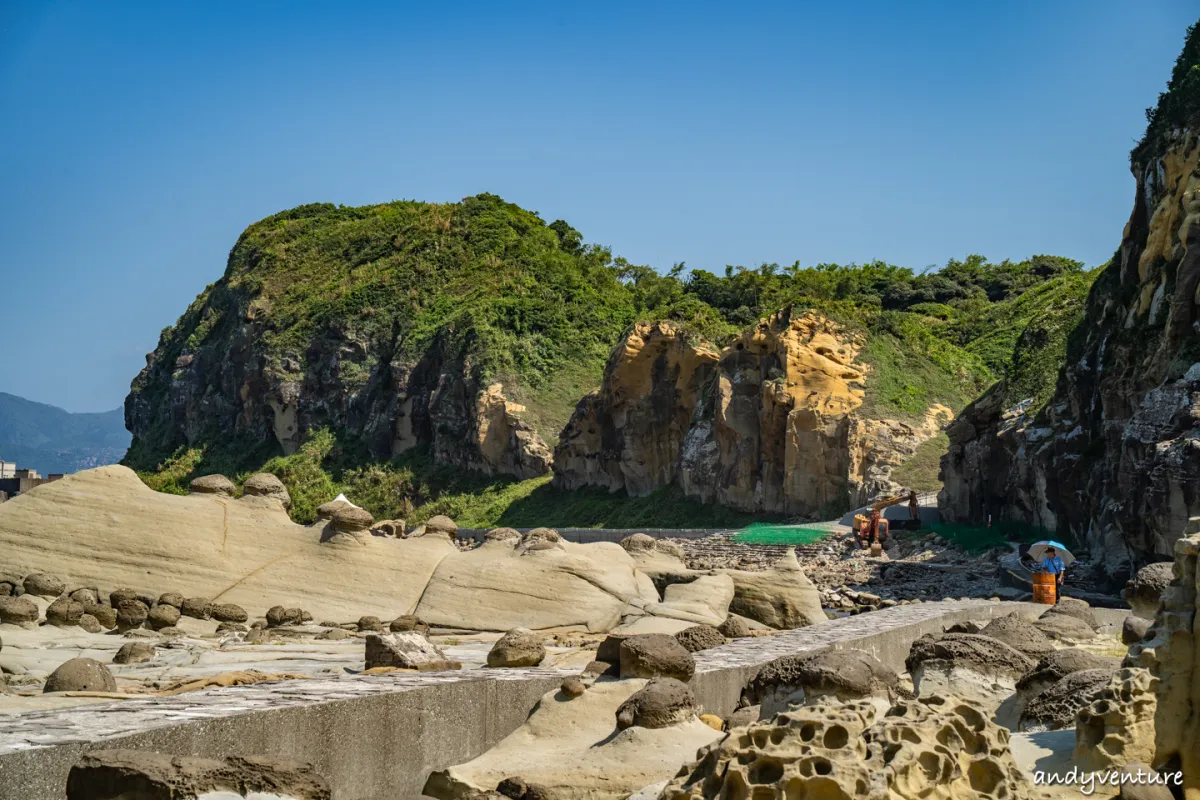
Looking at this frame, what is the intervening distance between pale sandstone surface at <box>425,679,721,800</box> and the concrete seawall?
459 mm

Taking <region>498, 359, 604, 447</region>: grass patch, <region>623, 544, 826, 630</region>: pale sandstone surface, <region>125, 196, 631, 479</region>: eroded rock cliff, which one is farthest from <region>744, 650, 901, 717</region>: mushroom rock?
<region>498, 359, 604, 447</region>: grass patch

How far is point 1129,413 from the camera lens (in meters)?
22.4

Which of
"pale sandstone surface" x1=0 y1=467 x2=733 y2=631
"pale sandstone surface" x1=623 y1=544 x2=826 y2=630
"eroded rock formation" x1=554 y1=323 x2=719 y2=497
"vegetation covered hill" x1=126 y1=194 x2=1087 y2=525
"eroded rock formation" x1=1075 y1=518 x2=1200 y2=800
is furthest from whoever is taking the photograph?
"vegetation covered hill" x1=126 y1=194 x2=1087 y2=525

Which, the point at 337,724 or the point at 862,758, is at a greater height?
the point at 862,758

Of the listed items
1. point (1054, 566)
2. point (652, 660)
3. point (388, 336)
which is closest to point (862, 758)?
point (652, 660)

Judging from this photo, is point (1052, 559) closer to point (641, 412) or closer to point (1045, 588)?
point (1045, 588)

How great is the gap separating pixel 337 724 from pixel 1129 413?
740 inches

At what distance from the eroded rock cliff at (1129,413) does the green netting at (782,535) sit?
3.13 meters

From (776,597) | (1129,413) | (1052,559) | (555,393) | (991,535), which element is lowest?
(776,597)

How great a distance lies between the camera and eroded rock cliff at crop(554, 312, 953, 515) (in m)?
34.7

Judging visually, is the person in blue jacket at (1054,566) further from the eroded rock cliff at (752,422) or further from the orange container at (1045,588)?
the eroded rock cliff at (752,422)

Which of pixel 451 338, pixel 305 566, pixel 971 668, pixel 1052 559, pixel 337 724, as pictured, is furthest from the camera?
pixel 451 338

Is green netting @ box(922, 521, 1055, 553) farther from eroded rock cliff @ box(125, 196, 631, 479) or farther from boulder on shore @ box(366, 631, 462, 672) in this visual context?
eroded rock cliff @ box(125, 196, 631, 479)

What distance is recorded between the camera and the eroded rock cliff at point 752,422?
34.7m
